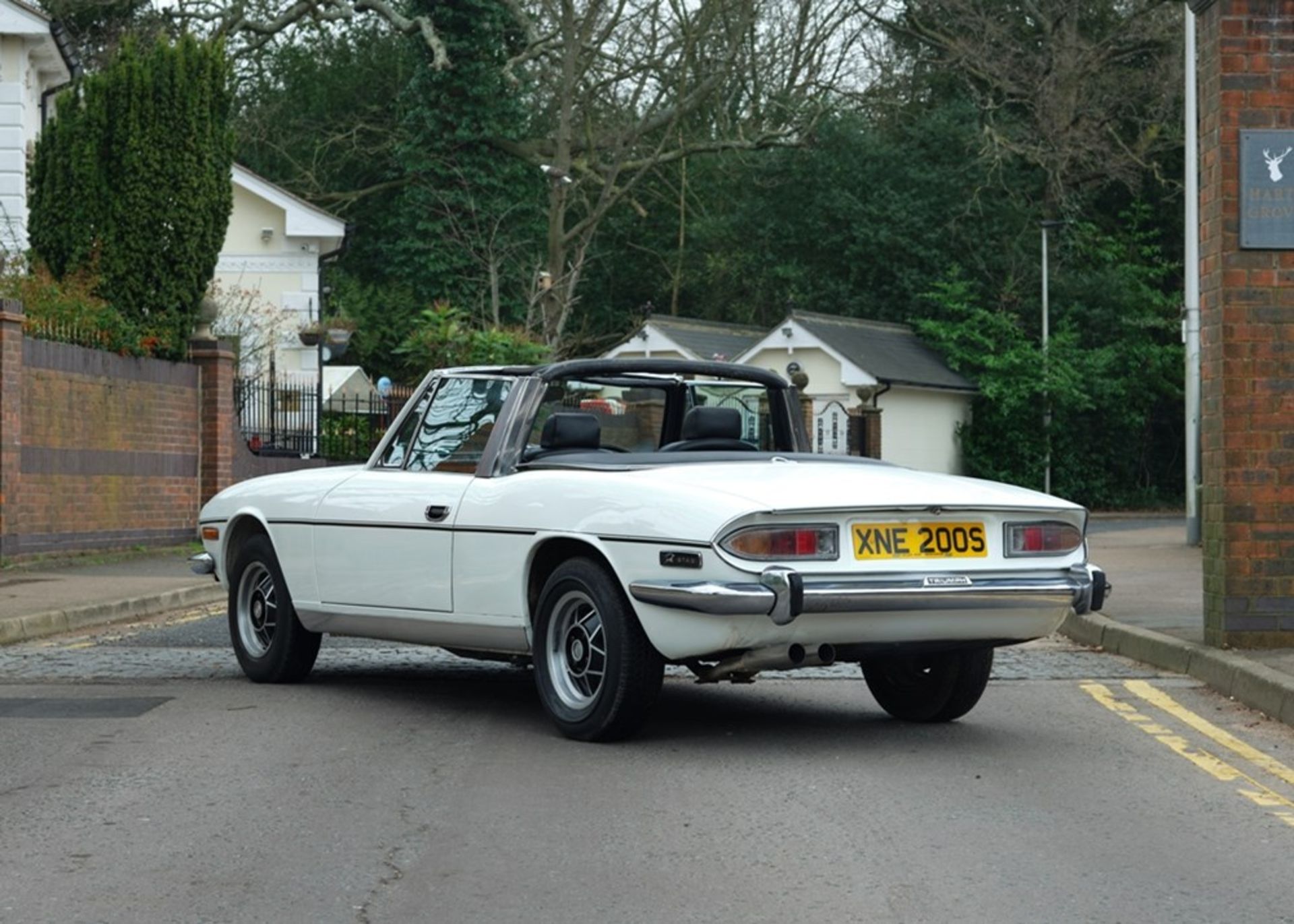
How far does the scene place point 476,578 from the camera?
341 inches

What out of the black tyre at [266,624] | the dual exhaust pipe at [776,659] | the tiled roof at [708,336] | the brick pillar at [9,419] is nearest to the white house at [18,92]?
the brick pillar at [9,419]

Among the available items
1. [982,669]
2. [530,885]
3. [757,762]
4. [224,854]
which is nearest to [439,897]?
[530,885]

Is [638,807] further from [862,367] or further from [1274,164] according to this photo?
[862,367]

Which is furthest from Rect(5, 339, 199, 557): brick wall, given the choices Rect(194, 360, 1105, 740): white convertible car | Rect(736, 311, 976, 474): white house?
Rect(736, 311, 976, 474): white house

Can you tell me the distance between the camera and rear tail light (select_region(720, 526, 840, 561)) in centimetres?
749

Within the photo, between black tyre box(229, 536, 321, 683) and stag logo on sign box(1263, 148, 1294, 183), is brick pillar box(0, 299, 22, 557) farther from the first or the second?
stag logo on sign box(1263, 148, 1294, 183)

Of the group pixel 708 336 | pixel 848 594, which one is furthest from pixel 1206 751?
pixel 708 336

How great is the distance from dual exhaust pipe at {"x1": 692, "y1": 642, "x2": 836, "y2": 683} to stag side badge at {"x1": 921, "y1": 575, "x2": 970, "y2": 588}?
435 millimetres

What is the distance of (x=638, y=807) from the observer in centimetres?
671

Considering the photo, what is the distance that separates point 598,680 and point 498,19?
41.1m

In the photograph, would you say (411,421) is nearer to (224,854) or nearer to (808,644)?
(808,644)

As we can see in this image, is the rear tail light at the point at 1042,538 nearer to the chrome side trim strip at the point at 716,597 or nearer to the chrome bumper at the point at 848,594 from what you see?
the chrome bumper at the point at 848,594

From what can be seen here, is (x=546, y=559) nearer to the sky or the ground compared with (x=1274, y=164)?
nearer to the ground

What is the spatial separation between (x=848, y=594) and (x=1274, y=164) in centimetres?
462
